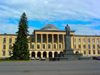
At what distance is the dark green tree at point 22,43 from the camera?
36656mm

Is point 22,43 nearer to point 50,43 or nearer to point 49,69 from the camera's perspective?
point 49,69

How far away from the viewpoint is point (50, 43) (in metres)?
71.0

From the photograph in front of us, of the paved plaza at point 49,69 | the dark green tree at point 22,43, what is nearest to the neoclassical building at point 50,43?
the dark green tree at point 22,43

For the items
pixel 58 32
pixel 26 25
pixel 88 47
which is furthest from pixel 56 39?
pixel 26 25

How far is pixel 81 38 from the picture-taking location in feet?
245

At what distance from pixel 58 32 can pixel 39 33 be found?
9449 millimetres

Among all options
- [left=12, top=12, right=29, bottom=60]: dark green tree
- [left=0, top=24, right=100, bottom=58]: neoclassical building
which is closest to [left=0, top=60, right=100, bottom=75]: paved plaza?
[left=12, top=12, right=29, bottom=60]: dark green tree

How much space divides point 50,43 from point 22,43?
3362 cm

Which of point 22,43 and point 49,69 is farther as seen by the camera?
point 22,43

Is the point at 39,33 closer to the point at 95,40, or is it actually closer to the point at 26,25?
the point at 26,25

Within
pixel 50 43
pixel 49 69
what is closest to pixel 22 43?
pixel 49 69

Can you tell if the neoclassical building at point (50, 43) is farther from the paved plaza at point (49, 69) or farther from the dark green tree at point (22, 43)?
the paved plaza at point (49, 69)

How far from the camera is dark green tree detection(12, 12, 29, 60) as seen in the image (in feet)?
120

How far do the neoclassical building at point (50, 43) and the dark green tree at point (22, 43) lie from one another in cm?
2540
